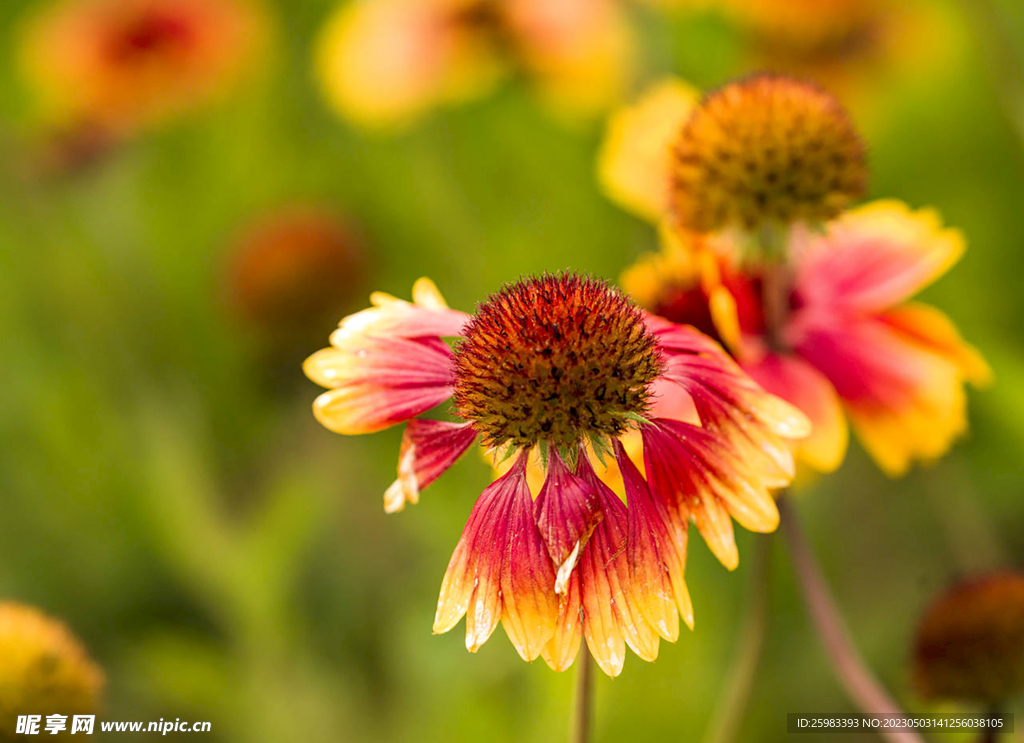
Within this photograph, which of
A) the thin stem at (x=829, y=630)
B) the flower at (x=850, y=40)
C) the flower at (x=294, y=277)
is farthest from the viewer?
the flower at (x=850, y=40)

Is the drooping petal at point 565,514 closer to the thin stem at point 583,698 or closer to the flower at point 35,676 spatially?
the thin stem at point 583,698

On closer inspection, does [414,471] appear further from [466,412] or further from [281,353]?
[281,353]

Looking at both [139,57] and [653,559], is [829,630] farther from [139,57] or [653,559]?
[139,57]

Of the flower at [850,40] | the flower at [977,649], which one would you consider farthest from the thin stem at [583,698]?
the flower at [850,40]

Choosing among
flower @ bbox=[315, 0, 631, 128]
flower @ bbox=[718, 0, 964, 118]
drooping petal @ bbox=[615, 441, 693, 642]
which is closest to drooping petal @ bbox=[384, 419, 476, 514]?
drooping petal @ bbox=[615, 441, 693, 642]

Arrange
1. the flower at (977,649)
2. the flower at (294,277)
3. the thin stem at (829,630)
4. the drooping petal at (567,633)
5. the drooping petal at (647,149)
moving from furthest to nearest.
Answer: the flower at (294,277)
the drooping petal at (647,149)
the flower at (977,649)
the thin stem at (829,630)
the drooping petal at (567,633)

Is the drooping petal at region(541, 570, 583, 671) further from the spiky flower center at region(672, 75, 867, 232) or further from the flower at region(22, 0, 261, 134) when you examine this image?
the flower at region(22, 0, 261, 134)
